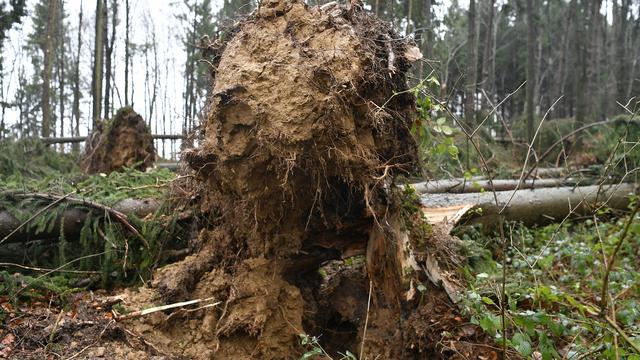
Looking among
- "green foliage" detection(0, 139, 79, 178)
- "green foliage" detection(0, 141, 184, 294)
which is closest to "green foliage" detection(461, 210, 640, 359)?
"green foliage" detection(0, 141, 184, 294)

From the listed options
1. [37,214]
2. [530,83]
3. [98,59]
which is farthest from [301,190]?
[530,83]

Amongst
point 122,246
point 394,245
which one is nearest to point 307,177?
point 394,245

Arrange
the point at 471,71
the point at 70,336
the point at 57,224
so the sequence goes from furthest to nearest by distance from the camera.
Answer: the point at 471,71 → the point at 57,224 → the point at 70,336

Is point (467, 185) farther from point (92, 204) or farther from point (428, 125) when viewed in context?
point (92, 204)

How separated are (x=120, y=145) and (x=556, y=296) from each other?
A: 288 inches

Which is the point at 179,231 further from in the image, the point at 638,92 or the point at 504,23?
the point at 504,23

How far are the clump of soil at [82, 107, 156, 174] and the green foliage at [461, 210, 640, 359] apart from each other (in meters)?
5.78

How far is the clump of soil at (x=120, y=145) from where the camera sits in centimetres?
819

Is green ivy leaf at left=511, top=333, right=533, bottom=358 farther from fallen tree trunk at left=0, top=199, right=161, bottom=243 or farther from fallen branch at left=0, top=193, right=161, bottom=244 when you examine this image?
fallen tree trunk at left=0, top=199, right=161, bottom=243

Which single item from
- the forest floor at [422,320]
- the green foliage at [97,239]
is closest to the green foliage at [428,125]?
the forest floor at [422,320]

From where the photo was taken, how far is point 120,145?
27.0ft

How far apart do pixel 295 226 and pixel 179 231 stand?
1660 millimetres

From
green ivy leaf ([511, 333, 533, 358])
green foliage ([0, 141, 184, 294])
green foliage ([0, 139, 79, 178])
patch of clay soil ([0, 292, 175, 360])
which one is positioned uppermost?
green foliage ([0, 139, 79, 178])

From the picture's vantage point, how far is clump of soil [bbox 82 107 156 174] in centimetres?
819
